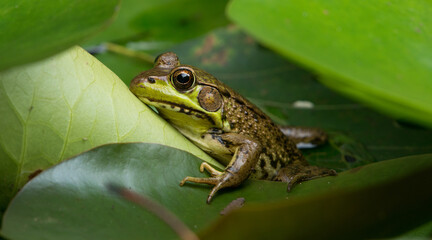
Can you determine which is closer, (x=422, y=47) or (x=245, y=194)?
(x=245, y=194)

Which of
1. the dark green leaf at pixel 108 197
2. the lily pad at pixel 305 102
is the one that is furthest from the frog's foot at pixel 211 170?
the lily pad at pixel 305 102

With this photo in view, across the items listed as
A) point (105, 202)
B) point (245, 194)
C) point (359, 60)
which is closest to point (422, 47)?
point (359, 60)

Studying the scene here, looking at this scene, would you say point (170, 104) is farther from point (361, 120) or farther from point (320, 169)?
point (361, 120)

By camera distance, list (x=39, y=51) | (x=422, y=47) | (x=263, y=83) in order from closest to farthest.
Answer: (x=39, y=51) < (x=422, y=47) < (x=263, y=83)

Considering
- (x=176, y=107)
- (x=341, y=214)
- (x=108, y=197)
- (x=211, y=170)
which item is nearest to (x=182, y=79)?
(x=176, y=107)

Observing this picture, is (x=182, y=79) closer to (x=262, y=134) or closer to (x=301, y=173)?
(x=262, y=134)

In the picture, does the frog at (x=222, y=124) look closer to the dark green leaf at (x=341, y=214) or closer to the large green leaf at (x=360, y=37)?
the large green leaf at (x=360, y=37)

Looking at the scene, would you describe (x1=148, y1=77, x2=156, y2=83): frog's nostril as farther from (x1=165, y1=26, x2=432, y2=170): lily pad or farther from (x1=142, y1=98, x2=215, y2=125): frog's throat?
(x1=165, y1=26, x2=432, y2=170): lily pad
